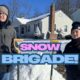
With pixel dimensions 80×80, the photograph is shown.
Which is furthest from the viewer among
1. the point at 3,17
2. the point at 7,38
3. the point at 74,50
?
the point at 7,38

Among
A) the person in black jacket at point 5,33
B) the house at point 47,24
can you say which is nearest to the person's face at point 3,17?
the person in black jacket at point 5,33

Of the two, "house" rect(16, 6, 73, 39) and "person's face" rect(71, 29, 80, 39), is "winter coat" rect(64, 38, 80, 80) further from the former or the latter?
"house" rect(16, 6, 73, 39)

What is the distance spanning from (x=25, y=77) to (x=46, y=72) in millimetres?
291

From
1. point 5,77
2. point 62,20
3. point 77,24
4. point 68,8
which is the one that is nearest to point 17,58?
point 5,77

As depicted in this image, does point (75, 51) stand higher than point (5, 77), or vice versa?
point (75, 51)

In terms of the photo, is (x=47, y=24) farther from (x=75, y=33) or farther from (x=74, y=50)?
(x=74, y=50)

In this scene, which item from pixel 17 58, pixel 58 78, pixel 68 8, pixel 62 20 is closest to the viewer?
pixel 17 58

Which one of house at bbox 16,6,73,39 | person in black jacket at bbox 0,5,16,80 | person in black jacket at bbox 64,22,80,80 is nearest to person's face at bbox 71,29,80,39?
person in black jacket at bbox 64,22,80,80

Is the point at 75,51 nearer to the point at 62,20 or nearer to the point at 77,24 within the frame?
the point at 77,24

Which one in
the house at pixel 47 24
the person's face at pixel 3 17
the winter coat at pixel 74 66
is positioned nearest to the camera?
the winter coat at pixel 74 66

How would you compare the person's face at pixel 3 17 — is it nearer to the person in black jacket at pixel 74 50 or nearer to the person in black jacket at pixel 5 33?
the person in black jacket at pixel 5 33

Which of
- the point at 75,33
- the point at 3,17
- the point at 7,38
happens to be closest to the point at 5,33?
the point at 7,38

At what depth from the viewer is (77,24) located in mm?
4594

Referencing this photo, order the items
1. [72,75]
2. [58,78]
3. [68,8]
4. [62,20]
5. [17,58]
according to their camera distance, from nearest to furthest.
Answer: [17,58]
[72,75]
[58,78]
[62,20]
[68,8]
